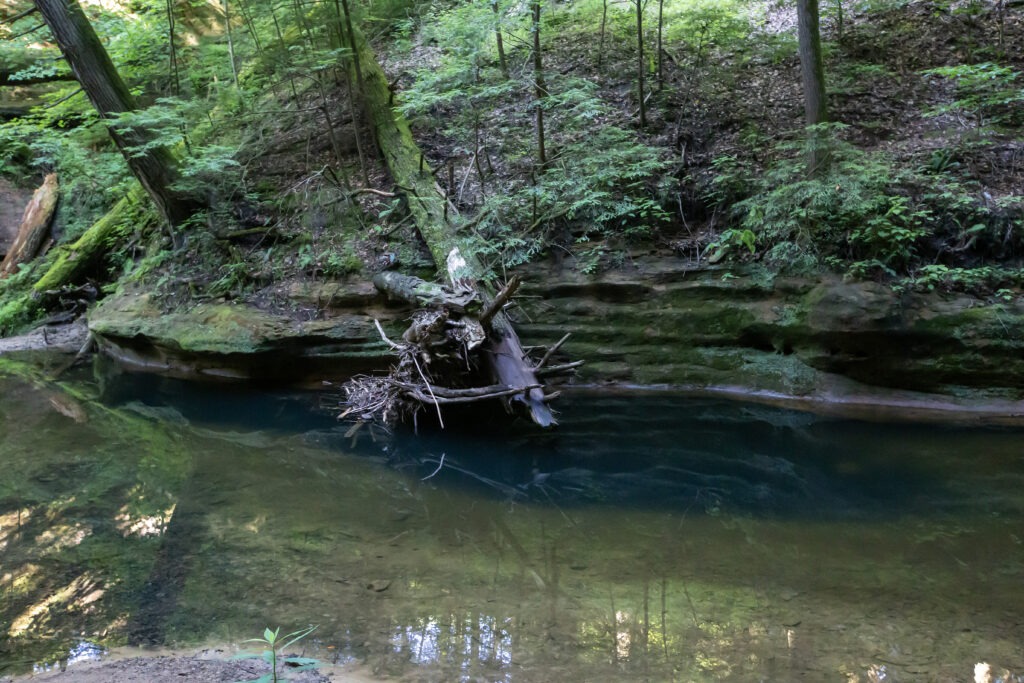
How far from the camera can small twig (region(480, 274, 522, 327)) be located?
24.5 ft

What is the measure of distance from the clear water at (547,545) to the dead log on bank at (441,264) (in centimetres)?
69

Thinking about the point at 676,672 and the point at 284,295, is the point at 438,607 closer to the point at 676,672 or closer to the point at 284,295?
the point at 676,672

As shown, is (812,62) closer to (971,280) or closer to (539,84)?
(971,280)

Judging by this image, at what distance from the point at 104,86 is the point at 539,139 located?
724 cm

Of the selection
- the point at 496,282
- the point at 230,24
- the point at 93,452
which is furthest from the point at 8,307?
the point at 496,282

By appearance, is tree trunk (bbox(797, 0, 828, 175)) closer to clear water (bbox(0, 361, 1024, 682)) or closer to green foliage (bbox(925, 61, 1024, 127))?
green foliage (bbox(925, 61, 1024, 127))

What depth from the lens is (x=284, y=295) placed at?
1127 cm

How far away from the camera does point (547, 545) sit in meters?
5.61

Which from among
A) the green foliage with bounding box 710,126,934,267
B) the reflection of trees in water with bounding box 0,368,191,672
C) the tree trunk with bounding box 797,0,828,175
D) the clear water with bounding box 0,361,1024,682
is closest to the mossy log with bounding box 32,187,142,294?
the reflection of trees in water with bounding box 0,368,191,672

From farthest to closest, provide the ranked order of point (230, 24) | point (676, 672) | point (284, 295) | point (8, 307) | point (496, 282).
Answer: point (8, 307) → point (230, 24) → point (284, 295) → point (496, 282) → point (676, 672)

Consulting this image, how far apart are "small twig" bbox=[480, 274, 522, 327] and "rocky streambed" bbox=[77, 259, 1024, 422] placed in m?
1.98

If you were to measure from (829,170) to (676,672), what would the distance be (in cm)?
741

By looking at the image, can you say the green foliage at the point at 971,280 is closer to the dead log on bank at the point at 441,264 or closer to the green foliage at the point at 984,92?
the green foliage at the point at 984,92

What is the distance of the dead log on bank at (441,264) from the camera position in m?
8.20
